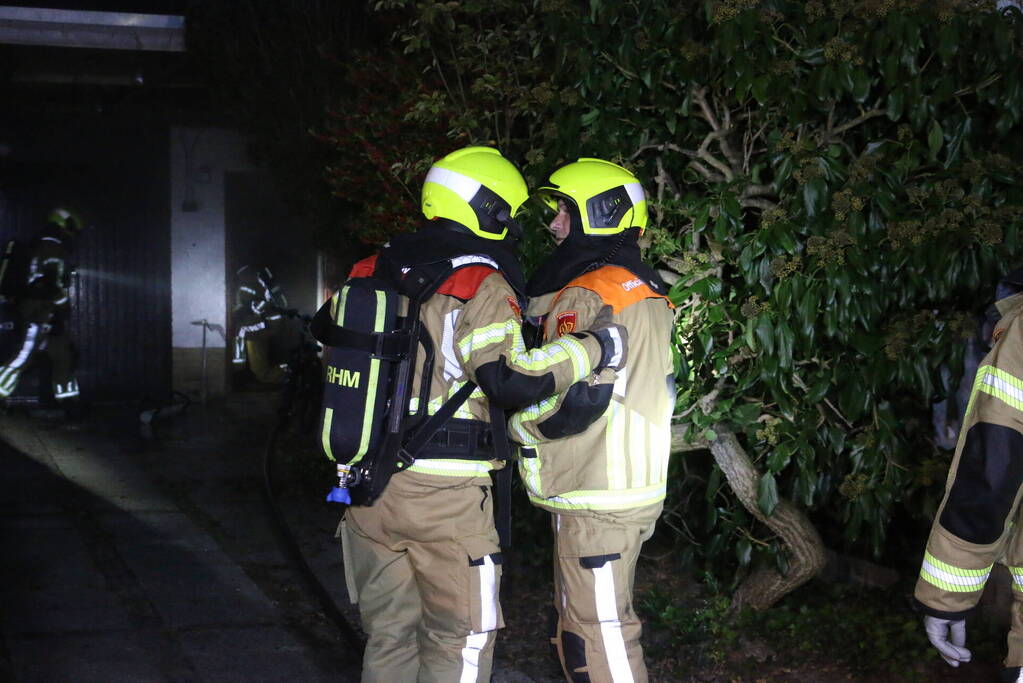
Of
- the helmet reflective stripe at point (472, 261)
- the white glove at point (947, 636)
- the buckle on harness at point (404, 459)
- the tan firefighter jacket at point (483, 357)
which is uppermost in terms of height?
the helmet reflective stripe at point (472, 261)

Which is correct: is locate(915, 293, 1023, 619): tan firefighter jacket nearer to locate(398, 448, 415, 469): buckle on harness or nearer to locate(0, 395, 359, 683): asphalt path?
locate(398, 448, 415, 469): buckle on harness

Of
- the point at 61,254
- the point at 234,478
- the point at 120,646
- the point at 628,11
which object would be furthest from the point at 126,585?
the point at 61,254

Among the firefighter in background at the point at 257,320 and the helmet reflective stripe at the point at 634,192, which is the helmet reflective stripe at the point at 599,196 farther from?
the firefighter in background at the point at 257,320

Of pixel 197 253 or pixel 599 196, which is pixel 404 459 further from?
pixel 197 253

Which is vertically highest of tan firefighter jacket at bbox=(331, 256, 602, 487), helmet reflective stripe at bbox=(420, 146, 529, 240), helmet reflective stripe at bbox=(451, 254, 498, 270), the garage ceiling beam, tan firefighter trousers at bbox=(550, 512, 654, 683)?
the garage ceiling beam

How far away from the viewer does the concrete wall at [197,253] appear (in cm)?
1226

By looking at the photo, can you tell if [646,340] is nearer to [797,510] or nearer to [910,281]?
[910,281]

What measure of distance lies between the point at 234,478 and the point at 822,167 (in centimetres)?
599

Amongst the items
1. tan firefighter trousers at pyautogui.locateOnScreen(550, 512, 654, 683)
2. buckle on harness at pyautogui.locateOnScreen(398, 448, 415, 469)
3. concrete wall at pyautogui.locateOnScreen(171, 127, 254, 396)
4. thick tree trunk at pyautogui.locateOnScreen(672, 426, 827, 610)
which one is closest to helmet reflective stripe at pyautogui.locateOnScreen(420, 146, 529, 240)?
buckle on harness at pyautogui.locateOnScreen(398, 448, 415, 469)

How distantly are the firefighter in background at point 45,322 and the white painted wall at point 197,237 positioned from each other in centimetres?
125

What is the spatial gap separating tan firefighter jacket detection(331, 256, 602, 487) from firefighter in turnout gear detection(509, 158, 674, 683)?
0.52 feet

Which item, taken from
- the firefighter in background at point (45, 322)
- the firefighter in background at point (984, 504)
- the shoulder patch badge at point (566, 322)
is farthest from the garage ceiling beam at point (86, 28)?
the firefighter in background at point (984, 504)

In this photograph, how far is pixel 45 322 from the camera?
37.8 feet

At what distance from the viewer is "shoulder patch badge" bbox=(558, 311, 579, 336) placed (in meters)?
3.45
